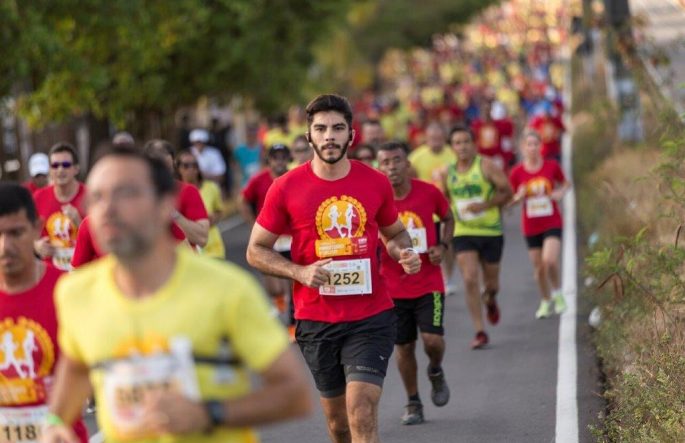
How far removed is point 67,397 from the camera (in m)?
4.57

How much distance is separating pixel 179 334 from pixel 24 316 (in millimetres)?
1474

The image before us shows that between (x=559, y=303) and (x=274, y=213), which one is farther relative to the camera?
(x=559, y=303)

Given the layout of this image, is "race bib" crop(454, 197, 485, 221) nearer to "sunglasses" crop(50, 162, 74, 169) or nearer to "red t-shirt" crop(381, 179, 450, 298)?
"red t-shirt" crop(381, 179, 450, 298)

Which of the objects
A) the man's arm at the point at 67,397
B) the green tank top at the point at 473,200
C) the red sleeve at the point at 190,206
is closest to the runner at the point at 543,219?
the green tank top at the point at 473,200

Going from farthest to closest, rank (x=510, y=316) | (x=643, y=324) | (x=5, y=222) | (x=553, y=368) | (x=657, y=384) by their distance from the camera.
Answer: (x=510, y=316)
(x=553, y=368)
(x=643, y=324)
(x=657, y=384)
(x=5, y=222)

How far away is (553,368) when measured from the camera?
12156mm

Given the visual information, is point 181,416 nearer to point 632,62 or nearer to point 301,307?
point 301,307

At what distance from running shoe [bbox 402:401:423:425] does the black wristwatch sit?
6.02m

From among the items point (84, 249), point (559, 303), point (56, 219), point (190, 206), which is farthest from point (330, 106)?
point (559, 303)

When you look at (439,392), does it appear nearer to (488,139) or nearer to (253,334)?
(253,334)

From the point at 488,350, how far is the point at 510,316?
6.70 ft

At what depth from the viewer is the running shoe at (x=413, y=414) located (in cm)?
1018

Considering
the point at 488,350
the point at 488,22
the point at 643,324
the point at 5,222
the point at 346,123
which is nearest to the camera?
the point at 5,222

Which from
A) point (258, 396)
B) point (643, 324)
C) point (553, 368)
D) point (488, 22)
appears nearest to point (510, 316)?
point (553, 368)
